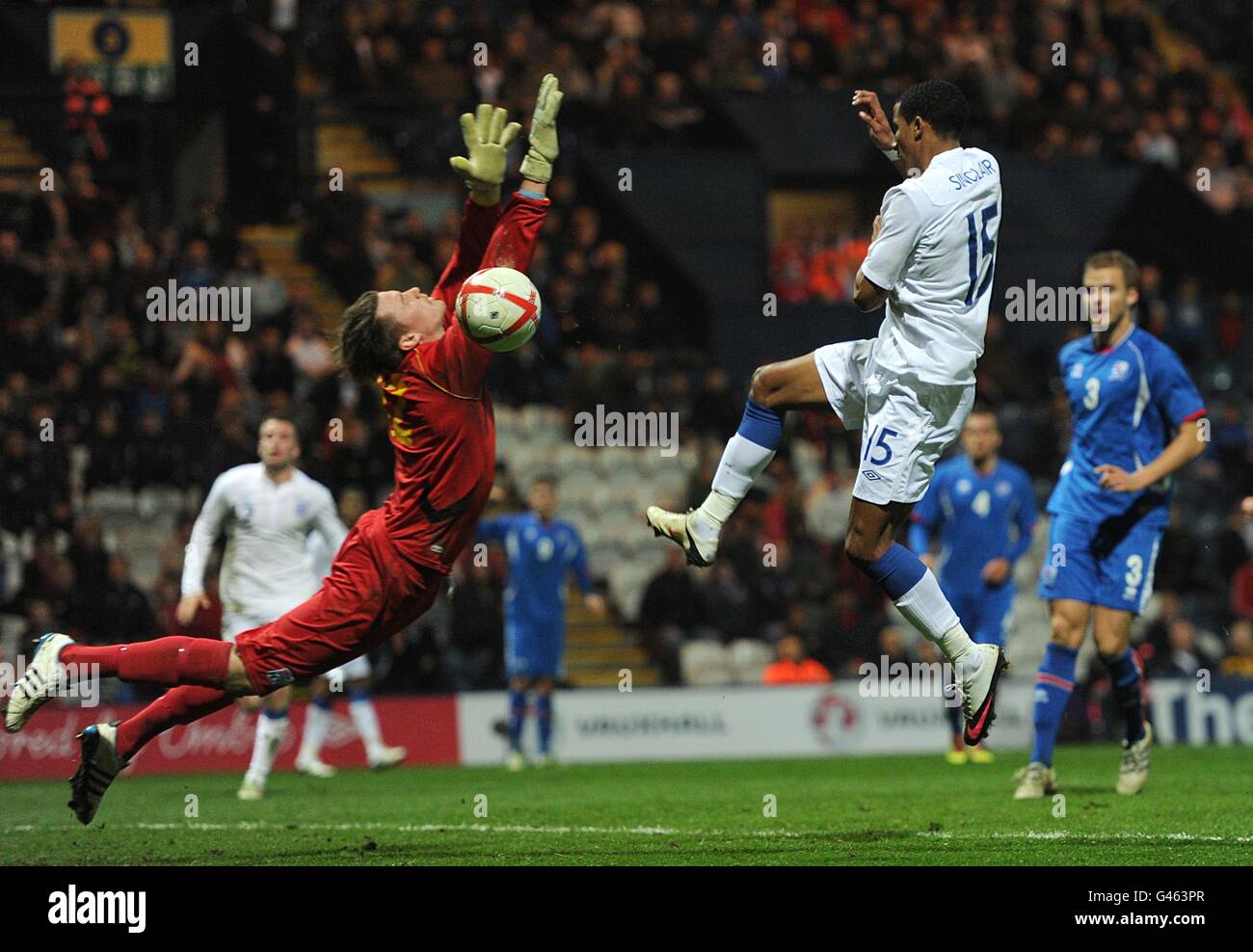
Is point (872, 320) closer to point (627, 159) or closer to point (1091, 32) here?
point (627, 159)

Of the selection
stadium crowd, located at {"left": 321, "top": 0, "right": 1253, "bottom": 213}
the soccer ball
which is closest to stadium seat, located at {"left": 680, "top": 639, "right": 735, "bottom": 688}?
stadium crowd, located at {"left": 321, "top": 0, "right": 1253, "bottom": 213}

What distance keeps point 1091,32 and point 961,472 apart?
48.3 feet

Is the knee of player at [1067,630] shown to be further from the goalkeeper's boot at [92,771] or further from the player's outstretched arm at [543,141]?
the goalkeeper's boot at [92,771]

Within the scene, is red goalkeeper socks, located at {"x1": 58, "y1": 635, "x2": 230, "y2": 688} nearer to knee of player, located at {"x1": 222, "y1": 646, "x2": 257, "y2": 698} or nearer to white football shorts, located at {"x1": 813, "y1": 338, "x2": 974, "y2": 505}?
knee of player, located at {"x1": 222, "y1": 646, "x2": 257, "y2": 698}

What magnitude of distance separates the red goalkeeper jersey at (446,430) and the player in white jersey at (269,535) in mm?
4659

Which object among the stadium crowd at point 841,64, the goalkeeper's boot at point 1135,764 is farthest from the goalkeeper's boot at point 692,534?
the stadium crowd at point 841,64

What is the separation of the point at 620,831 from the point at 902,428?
252 centimetres

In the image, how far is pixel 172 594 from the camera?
1661 cm

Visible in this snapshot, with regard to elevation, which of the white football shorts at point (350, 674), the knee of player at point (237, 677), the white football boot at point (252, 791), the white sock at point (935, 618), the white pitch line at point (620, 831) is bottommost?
the white football boot at point (252, 791)

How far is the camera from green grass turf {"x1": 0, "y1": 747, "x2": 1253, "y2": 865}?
7.81 meters

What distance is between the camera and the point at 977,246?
7.92 m

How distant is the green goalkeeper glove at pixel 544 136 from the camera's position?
7.84 meters

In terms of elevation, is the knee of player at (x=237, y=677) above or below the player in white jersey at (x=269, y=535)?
below

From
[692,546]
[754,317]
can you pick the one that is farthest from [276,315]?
[692,546]
